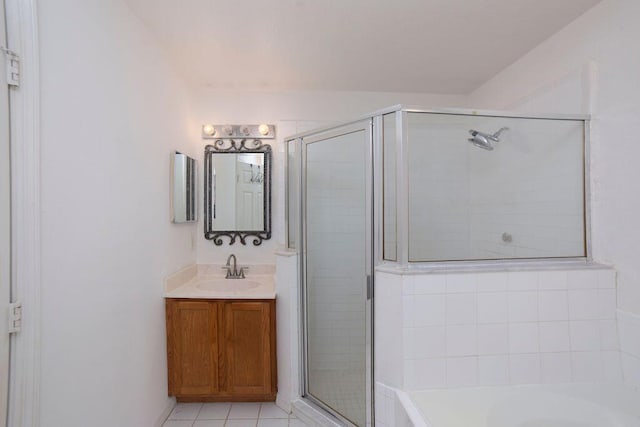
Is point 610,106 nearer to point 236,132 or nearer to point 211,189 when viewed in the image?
point 236,132

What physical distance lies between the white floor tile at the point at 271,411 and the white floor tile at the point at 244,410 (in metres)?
0.04

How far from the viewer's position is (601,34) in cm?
155

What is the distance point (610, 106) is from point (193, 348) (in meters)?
2.83

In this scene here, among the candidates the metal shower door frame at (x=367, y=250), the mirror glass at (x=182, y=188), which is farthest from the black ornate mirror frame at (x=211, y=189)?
the metal shower door frame at (x=367, y=250)

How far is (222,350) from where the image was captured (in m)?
2.12

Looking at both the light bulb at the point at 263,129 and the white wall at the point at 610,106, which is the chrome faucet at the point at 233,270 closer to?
the light bulb at the point at 263,129

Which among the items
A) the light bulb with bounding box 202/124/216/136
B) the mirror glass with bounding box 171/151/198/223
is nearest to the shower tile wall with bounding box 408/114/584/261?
the mirror glass with bounding box 171/151/198/223

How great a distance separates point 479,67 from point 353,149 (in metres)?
1.35

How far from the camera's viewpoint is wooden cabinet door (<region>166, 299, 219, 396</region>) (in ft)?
6.89

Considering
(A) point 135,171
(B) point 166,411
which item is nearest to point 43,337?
(A) point 135,171

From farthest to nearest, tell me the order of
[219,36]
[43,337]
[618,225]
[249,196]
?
[249,196] < [219,36] < [618,225] < [43,337]

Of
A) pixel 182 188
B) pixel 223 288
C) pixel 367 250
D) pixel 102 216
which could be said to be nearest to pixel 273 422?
pixel 223 288

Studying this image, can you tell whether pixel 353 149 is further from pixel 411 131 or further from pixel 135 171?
pixel 135 171

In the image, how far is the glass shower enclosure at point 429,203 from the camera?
1.55 metres
